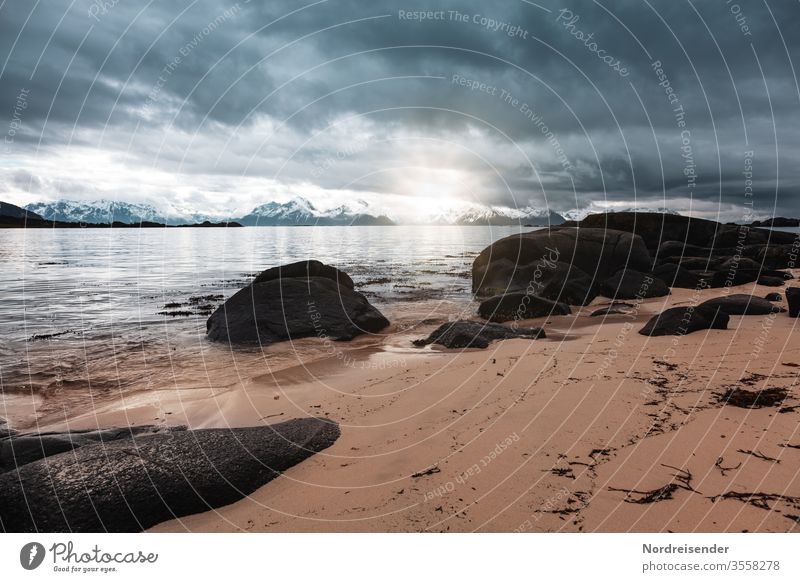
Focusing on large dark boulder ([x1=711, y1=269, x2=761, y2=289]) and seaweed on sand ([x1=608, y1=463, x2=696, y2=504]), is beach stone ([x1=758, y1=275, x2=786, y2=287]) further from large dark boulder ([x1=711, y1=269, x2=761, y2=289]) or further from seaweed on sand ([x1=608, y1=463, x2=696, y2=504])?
seaweed on sand ([x1=608, y1=463, x2=696, y2=504])

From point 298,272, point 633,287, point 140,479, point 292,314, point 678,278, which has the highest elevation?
point 678,278

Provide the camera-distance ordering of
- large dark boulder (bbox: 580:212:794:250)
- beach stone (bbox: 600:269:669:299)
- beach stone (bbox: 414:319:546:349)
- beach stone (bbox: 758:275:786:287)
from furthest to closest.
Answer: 1. large dark boulder (bbox: 580:212:794:250)
2. beach stone (bbox: 758:275:786:287)
3. beach stone (bbox: 600:269:669:299)
4. beach stone (bbox: 414:319:546:349)

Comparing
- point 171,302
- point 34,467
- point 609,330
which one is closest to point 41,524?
point 34,467

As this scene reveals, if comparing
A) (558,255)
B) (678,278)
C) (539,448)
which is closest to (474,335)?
(539,448)

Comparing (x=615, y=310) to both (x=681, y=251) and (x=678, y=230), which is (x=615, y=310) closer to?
(x=681, y=251)

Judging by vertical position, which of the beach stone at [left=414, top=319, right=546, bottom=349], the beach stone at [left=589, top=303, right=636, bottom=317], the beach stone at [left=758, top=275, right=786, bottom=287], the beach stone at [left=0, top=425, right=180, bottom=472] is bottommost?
the beach stone at [left=0, top=425, right=180, bottom=472]

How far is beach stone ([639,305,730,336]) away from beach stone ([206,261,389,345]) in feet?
27.9

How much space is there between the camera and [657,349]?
28.0 feet

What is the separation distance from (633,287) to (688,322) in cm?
1138

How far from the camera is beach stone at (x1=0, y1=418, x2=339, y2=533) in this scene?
13.3 ft

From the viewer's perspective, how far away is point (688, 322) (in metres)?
9.84

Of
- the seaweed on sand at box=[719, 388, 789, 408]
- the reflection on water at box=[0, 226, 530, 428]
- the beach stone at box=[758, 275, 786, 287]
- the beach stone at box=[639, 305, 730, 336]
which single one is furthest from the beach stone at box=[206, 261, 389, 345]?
the beach stone at box=[758, 275, 786, 287]

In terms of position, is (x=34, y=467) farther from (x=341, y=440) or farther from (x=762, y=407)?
(x=762, y=407)

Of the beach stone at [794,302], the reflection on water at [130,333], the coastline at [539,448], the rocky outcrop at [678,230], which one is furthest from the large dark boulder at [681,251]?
the coastline at [539,448]
